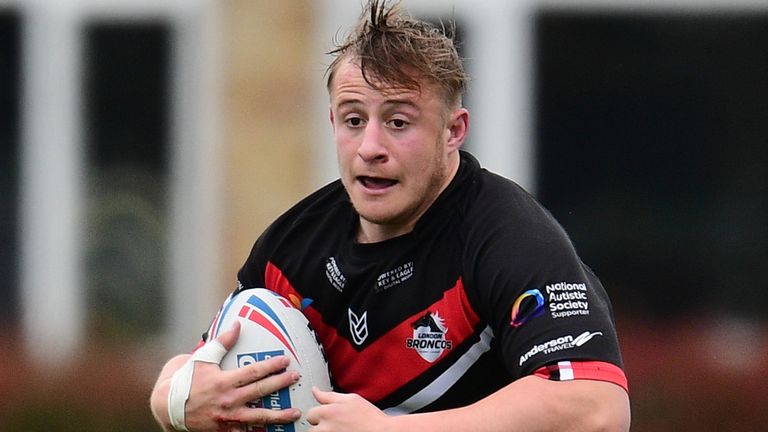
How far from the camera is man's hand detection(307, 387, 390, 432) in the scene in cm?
453

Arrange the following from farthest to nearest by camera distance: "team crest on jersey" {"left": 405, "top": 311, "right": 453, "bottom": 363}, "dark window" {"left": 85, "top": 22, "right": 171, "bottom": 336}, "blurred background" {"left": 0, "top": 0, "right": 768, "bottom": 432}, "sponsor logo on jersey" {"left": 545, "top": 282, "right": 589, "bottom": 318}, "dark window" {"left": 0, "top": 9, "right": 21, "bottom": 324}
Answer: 1. "dark window" {"left": 0, "top": 9, "right": 21, "bottom": 324}
2. "dark window" {"left": 85, "top": 22, "right": 171, "bottom": 336}
3. "blurred background" {"left": 0, "top": 0, "right": 768, "bottom": 432}
4. "team crest on jersey" {"left": 405, "top": 311, "right": 453, "bottom": 363}
5. "sponsor logo on jersey" {"left": 545, "top": 282, "right": 589, "bottom": 318}

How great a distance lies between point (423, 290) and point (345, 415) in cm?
57

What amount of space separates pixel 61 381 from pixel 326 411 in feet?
15.7

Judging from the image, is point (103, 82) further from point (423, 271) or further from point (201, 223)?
point (423, 271)

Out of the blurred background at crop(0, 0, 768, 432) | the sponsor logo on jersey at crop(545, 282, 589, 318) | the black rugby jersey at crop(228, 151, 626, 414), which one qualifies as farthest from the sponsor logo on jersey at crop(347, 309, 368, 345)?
the blurred background at crop(0, 0, 768, 432)

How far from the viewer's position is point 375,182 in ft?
16.3

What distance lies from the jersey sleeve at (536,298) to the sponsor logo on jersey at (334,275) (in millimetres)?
517

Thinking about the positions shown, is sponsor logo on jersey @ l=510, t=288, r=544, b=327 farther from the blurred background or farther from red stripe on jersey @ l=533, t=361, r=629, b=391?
the blurred background

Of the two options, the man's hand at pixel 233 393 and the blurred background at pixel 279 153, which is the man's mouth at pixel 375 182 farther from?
the blurred background at pixel 279 153

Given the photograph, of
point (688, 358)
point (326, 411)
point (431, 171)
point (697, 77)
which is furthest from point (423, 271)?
point (697, 77)

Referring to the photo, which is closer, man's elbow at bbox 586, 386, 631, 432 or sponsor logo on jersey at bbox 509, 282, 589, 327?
man's elbow at bbox 586, 386, 631, 432

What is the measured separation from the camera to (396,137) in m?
4.89

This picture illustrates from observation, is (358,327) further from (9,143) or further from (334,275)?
(9,143)

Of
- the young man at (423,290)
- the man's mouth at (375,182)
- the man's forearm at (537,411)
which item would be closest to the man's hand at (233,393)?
the young man at (423,290)
